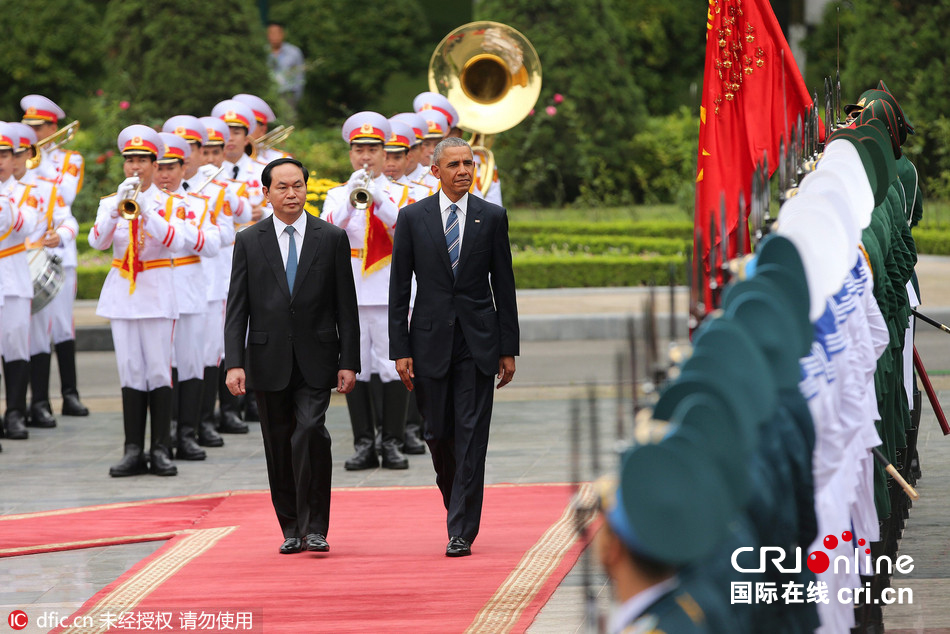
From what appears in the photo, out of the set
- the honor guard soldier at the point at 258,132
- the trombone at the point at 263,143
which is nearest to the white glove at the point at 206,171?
the honor guard soldier at the point at 258,132

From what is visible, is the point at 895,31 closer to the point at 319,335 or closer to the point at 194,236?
the point at 194,236

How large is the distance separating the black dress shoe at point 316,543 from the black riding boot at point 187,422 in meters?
2.76

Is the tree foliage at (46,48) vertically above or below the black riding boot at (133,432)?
above

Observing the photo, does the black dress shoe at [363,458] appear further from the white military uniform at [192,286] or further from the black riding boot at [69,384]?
the black riding boot at [69,384]

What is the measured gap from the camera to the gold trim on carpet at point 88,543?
6.84 m

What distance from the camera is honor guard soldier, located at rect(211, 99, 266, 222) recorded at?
1027cm

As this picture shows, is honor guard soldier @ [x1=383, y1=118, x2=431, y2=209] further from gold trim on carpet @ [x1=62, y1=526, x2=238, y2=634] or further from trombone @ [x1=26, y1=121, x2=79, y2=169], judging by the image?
trombone @ [x1=26, y1=121, x2=79, y2=169]

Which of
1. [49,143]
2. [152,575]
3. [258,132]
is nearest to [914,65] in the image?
[258,132]

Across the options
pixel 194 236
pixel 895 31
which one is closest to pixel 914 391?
pixel 194 236

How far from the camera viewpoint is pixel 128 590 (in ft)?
19.7

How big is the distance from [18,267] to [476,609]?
560 cm

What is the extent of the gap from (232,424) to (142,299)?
1852mm

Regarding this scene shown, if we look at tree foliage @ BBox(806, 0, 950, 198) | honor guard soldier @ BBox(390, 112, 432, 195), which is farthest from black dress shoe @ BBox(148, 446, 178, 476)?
tree foliage @ BBox(806, 0, 950, 198)
